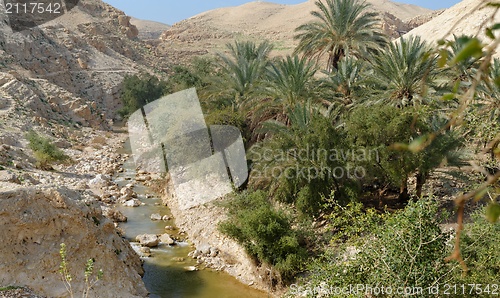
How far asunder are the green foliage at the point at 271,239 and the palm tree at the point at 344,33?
352 inches

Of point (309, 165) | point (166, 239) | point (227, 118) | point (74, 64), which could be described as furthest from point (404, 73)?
point (74, 64)

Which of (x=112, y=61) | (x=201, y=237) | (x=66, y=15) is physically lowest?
(x=201, y=237)

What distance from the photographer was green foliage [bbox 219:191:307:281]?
10.3 m

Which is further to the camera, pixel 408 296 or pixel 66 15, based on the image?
pixel 66 15

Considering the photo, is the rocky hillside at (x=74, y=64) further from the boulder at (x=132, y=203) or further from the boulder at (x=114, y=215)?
the boulder at (x=114, y=215)

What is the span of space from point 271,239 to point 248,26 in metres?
78.7

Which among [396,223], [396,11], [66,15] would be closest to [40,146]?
[396,223]

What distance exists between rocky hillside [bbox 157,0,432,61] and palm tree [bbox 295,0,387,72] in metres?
40.0

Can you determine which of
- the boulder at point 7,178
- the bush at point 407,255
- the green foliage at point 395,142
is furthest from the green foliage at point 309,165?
the boulder at point 7,178

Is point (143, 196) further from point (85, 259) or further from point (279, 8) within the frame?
point (279, 8)

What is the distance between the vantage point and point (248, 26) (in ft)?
277

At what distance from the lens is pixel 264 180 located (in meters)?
13.6

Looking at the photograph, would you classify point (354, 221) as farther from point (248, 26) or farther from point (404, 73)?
point (248, 26)

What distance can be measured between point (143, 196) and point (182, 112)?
4088 millimetres
